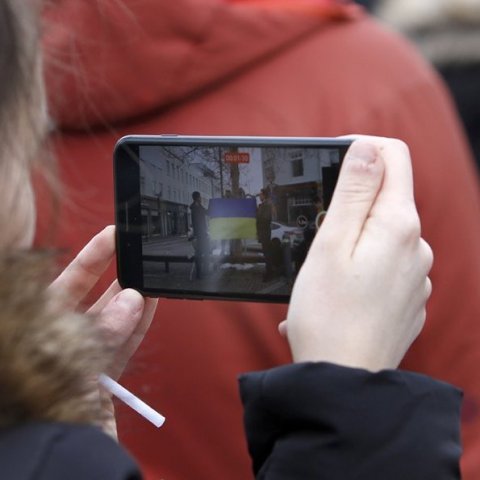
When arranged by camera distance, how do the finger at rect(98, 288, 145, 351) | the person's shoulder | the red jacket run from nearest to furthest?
the person's shoulder, the finger at rect(98, 288, 145, 351), the red jacket

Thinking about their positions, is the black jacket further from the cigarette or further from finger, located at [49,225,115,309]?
finger, located at [49,225,115,309]

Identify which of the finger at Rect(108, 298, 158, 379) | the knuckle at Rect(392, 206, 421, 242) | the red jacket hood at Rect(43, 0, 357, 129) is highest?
the red jacket hood at Rect(43, 0, 357, 129)

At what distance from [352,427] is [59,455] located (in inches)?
9.7

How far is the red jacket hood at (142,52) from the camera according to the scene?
122 cm

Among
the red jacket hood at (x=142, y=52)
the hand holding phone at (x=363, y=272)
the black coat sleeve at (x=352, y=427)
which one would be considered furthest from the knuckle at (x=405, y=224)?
the red jacket hood at (x=142, y=52)

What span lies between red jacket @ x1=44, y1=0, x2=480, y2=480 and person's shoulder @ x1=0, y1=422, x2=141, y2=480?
15.5 inches

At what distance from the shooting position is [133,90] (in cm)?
127

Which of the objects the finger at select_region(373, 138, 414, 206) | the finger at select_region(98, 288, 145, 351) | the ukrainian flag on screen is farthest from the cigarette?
the finger at select_region(373, 138, 414, 206)

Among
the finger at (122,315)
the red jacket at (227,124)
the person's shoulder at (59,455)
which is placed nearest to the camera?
the person's shoulder at (59,455)

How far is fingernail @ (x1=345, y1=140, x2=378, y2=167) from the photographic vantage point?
2.91ft

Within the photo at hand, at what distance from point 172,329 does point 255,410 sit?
34 cm

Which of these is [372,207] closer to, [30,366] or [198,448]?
[30,366]

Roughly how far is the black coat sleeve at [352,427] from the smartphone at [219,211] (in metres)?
0.13

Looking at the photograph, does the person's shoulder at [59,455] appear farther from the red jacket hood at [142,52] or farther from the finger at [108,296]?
the red jacket hood at [142,52]
